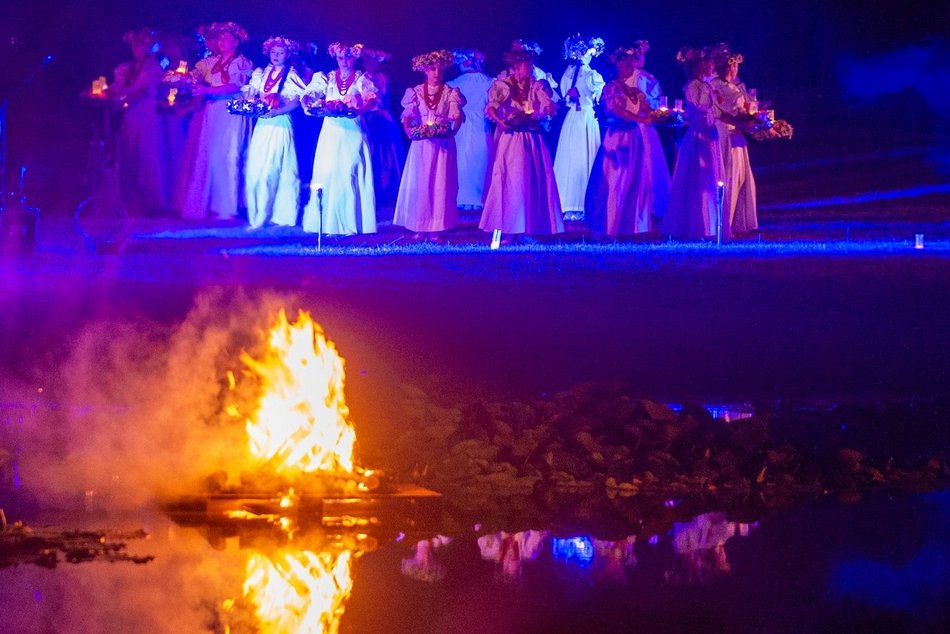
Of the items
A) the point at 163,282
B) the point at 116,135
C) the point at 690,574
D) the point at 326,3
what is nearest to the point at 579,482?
the point at 690,574

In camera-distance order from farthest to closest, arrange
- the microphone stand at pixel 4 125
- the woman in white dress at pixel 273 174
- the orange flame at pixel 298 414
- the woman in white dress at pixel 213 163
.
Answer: the woman in white dress at pixel 213 163 → the woman in white dress at pixel 273 174 → the microphone stand at pixel 4 125 → the orange flame at pixel 298 414

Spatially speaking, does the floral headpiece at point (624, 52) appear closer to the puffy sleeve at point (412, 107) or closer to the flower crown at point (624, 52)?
the flower crown at point (624, 52)

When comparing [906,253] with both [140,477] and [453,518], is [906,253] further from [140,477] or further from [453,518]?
[140,477]

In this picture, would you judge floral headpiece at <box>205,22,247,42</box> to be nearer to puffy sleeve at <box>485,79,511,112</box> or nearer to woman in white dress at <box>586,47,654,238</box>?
puffy sleeve at <box>485,79,511,112</box>

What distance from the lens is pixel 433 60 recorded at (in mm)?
9711

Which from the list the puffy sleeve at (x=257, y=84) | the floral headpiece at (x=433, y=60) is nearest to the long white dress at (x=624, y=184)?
the floral headpiece at (x=433, y=60)

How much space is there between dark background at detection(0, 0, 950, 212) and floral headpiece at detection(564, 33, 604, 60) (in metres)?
0.06

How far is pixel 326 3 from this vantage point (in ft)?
31.7

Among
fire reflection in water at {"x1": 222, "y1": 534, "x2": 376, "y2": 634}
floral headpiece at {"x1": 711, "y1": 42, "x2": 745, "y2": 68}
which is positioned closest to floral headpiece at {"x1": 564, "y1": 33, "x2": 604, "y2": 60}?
floral headpiece at {"x1": 711, "y1": 42, "x2": 745, "y2": 68}

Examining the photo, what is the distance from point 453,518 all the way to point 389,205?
5.95 metres

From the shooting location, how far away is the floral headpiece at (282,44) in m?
9.75

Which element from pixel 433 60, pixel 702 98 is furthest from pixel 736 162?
pixel 433 60

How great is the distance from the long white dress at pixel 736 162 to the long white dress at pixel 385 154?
9.17ft

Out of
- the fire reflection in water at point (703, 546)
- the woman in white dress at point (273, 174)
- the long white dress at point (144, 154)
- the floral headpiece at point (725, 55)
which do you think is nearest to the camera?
the fire reflection in water at point (703, 546)
